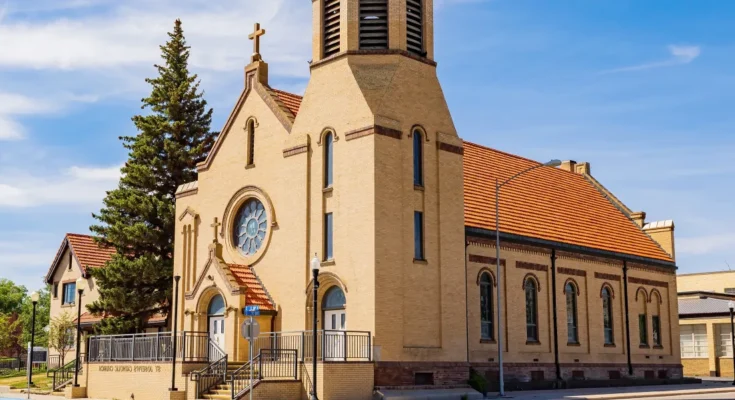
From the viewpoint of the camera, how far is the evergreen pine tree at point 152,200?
44562 millimetres

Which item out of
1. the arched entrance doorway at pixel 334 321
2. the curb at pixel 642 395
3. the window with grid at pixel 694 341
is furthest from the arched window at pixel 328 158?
the window with grid at pixel 694 341

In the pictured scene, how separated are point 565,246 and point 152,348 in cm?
1996

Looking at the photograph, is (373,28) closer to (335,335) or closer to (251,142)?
(251,142)

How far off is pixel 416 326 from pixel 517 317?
827cm

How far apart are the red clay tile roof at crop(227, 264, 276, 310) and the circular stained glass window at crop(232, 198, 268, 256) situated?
104 centimetres

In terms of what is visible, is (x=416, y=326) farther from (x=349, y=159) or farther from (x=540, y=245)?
(x=540, y=245)

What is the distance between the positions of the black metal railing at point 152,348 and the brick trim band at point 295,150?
8002 millimetres

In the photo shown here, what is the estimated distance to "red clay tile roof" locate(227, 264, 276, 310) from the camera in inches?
1368

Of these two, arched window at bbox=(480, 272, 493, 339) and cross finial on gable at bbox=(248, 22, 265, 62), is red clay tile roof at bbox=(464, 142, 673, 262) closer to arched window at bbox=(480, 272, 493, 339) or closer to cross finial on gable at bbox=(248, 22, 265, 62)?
arched window at bbox=(480, 272, 493, 339)

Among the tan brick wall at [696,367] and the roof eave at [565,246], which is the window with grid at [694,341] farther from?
the roof eave at [565,246]

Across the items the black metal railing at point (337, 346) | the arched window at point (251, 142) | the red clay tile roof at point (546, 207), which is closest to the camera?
the black metal railing at point (337, 346)

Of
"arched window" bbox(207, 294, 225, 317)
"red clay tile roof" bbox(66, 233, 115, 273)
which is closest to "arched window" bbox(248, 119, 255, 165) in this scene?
"arched window" bbox(207, 294, 225, 317)

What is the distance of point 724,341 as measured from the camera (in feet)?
198

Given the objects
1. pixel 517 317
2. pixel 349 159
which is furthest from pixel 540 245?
pixel 349 159
